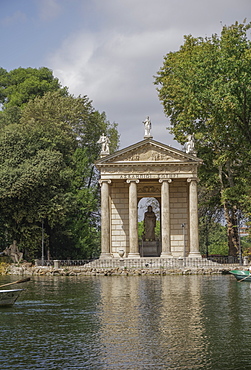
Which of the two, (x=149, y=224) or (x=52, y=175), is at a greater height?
(x=52, y=175)

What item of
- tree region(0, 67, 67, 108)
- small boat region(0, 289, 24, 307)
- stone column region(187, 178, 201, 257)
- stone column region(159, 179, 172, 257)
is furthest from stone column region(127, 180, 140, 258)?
small boat region(0, 289, 24, 307)

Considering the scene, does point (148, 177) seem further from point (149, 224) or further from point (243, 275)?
point (243, 275)

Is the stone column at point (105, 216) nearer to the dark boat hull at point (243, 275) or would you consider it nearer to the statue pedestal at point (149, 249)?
the statue pedestal at point (149, 249)

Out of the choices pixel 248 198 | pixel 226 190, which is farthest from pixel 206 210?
pixel 248 198

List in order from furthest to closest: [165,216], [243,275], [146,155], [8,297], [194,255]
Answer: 1. [146,155]
2. [165,216]
3. [194,255]
4. [243,275]
5. [8,297]

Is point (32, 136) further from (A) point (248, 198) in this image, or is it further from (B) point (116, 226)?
(A) point (248, 198)

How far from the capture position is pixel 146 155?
57875 millimetres

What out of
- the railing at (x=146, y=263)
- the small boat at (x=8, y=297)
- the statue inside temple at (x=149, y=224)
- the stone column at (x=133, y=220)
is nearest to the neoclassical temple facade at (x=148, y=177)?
the stone column at (x=133, y=220)

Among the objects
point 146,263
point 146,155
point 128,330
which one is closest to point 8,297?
point 128,330

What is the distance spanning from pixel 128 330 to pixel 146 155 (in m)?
38.9

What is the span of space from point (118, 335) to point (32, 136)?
4655 centimetres

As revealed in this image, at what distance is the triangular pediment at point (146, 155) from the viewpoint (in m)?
57.3

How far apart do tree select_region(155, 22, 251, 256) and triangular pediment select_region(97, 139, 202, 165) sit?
3031 mm

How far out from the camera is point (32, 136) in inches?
2489
